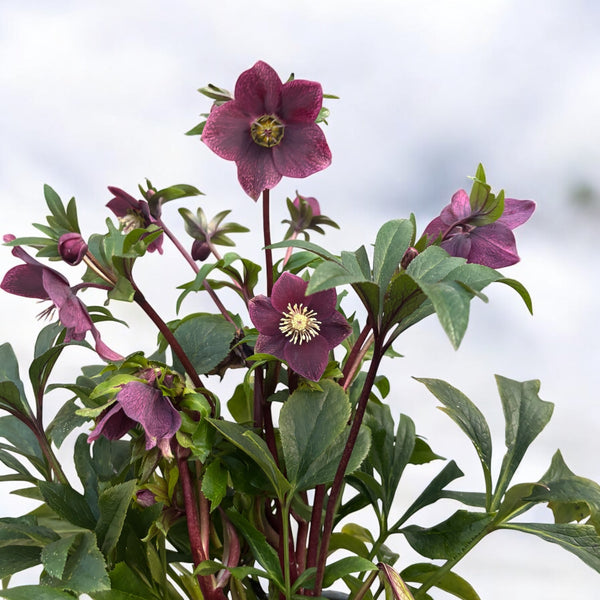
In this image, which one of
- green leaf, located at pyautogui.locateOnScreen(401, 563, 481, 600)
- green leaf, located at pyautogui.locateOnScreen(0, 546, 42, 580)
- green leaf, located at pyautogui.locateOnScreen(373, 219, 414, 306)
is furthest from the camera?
green leaf, located at pyautogui.locateOnScreen(401, 563, 481, 600)

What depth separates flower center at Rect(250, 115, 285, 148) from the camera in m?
0.84

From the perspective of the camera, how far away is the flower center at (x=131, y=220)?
0.92m

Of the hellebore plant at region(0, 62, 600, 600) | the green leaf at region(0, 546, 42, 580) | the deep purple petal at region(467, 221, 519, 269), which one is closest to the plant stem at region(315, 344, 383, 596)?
the hellebore plant at region(0, 62, 600, 600)

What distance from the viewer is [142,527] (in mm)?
822

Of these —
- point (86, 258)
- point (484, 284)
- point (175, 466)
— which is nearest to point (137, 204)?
point (86, 258)

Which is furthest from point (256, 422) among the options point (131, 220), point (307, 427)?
point (131, 220)

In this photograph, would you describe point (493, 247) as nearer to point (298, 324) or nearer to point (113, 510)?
point (298, 324)

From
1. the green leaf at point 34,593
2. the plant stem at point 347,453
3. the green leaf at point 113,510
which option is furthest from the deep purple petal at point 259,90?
the green leaf at point 34,593

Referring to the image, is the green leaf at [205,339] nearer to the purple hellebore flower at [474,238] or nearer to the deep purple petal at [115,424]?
the deep purple petal at [115,424]

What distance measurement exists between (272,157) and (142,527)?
1.36 ft

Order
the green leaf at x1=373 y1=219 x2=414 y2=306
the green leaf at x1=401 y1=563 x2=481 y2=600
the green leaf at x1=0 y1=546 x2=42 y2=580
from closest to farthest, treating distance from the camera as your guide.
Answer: the green leaf at x1=373 y1=219 x2=414 y2=306
the green leaf at x1=0 y1=546 x2=42 y2=580
the green leaf at x1=401 y1=563 x2=481 y2=600

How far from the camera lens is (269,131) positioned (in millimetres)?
836

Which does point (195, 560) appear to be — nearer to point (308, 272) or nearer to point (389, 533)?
point (389, 533)

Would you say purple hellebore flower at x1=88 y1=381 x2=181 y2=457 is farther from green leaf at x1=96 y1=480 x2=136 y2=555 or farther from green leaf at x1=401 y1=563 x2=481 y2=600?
green leaf at x1=401 y1=563 x2=481 y2=600
